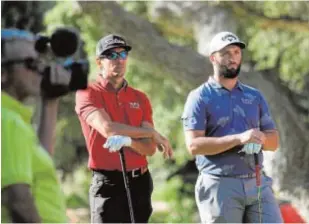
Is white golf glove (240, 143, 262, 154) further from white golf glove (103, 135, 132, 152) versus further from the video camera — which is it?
the video camera

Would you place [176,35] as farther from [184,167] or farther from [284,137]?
[184,167]

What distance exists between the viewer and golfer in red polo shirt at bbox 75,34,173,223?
5.21 metres

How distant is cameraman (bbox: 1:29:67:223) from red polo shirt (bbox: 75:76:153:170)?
178cm

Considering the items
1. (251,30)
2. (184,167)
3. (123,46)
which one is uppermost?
(251,30)

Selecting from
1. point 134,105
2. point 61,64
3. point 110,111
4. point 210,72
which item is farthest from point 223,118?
point 210,72

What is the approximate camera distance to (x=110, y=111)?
5309 millimetres

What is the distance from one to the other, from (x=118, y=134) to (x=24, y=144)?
208cm

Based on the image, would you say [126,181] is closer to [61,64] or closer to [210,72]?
[61,64]

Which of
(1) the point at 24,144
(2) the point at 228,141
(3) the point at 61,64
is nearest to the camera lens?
(1) the point at 24,144

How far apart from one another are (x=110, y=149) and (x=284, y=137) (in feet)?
21.6

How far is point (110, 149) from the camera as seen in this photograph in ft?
16.7

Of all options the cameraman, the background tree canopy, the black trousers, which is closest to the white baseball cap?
the black trousers

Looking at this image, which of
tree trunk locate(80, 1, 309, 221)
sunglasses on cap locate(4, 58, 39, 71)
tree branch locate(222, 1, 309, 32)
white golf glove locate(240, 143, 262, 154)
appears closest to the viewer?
sunglasses on cap locate(4, 58, 39, 71)

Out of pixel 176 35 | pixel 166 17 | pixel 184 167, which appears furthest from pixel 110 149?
pixel 184 167
